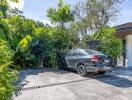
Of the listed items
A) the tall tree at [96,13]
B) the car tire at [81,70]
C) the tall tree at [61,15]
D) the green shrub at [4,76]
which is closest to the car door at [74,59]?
the car tire at [81,70]

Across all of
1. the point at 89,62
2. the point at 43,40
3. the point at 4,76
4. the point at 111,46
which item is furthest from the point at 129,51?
the point at 4,76

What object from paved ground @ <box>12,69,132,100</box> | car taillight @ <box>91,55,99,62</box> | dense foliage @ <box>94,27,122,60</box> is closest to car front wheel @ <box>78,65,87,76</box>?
paved ground @ <box>12,69,132,100</box>

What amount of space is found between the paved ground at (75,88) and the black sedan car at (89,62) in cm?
52

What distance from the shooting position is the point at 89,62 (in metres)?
13.7

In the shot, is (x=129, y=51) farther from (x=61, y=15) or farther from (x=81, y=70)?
(x=81, y=70)

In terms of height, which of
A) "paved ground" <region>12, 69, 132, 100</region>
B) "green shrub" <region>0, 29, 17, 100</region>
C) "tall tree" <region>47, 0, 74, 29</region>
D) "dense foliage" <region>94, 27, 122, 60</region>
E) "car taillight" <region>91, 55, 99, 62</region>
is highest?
"tall tree" <region>47, 0, 74, 29</region>

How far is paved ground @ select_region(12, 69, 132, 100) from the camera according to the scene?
931cm

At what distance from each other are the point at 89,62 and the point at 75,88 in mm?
3199

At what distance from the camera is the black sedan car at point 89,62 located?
13.4 metres

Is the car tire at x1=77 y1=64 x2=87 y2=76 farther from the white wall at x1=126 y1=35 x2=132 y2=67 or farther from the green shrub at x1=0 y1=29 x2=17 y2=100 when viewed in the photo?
the green shrub at x1=0 y1=29 x2=17 y2=100

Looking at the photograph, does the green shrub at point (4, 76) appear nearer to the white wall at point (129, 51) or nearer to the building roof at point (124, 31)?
the building roof at point (124, 31)

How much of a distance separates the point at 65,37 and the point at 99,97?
978cm

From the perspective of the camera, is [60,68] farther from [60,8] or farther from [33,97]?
[33,97]

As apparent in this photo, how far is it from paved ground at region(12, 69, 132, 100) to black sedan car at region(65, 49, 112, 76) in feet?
1.69
